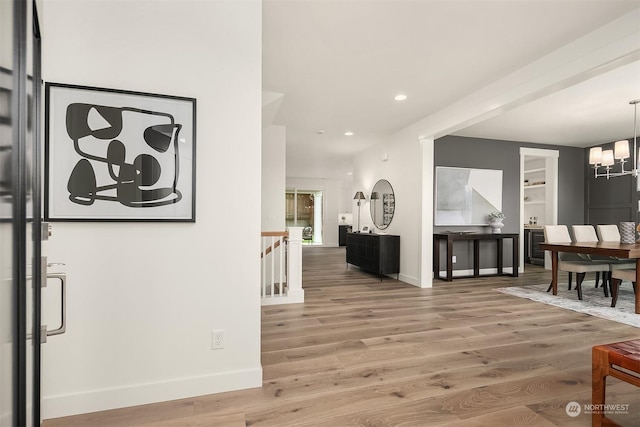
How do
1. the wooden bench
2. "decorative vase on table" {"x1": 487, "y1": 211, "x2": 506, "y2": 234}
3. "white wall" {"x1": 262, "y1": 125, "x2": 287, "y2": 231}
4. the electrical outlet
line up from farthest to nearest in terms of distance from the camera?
"decorative vase on table" {"x1": 487, "y1": 211, "x2": 506, "y2": 234} → "white wall" {"x1": 262, "y1": 125, "x2": 287, "y2": 231} → the electrical outlet → the wooden bench

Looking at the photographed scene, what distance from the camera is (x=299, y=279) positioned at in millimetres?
4184

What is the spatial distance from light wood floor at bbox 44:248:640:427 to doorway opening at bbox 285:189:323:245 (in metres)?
8.21

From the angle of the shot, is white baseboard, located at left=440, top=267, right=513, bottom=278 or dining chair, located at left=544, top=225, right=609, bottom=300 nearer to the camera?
dining chair, located at left=544, top=225, right=609, bottom=300

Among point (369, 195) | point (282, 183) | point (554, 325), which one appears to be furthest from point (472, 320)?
point (369, 195)

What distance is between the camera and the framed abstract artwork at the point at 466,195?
5891 mm

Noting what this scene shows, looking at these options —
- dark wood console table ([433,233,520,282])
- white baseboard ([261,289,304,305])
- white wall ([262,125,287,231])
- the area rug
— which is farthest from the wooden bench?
white wall ([262,125,287,231])

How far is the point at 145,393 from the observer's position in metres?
1.87

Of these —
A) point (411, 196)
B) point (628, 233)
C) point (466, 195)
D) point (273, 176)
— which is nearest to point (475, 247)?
point (466, 195)

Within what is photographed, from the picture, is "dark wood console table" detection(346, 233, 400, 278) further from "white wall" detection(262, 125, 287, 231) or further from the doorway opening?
the doorway opening

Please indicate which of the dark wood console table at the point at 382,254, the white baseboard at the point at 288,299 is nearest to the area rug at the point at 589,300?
the dark wood console table at the point at 382,254

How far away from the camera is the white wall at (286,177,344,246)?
39.8 feet

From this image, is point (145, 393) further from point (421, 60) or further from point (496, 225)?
point (496, 225)

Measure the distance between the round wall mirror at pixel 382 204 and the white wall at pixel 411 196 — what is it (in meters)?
0.12

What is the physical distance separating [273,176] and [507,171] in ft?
14.9
